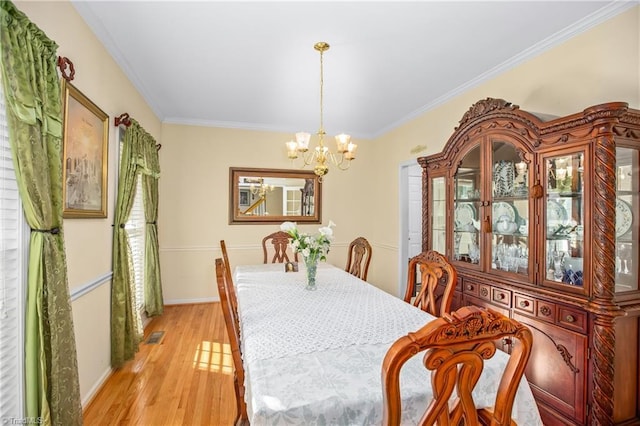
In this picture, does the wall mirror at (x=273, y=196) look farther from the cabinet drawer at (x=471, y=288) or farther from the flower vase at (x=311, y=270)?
the cabinet drawer at (x=471, y=288)

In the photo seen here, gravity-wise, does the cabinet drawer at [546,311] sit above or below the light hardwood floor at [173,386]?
above

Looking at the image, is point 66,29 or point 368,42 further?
point 368,42

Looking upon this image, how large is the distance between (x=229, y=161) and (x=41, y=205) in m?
3.23

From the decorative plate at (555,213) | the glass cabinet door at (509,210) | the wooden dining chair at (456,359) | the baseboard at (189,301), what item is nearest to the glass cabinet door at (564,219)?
the decorative plate at (555,213)

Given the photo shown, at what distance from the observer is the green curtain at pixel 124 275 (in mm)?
2590

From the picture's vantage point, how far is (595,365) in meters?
1.65

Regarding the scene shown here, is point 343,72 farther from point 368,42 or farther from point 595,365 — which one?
point 595,365

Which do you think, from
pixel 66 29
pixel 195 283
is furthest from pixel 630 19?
pixel 195 283

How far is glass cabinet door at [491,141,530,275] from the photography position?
2.15 meters

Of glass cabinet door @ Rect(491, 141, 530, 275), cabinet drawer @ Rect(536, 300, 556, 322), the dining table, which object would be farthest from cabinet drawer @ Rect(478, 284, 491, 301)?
the dining table

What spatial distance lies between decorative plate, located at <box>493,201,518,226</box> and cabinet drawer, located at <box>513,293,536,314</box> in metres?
0.54

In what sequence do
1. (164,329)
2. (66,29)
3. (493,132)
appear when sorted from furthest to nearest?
1. (164,329)
2. (493,132)
3. (66,29)

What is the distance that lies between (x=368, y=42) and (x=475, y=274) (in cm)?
199

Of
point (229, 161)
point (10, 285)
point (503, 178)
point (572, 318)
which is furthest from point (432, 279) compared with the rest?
point (229, 161)
